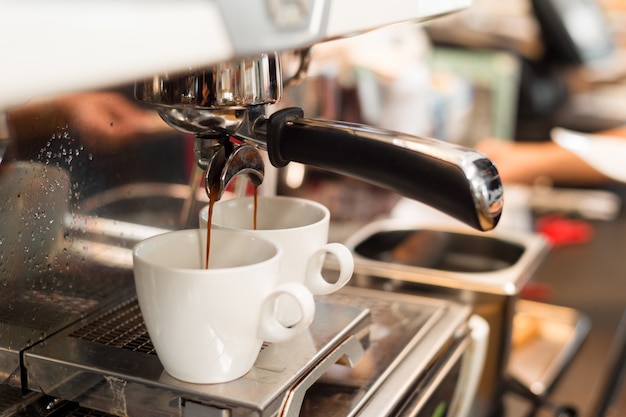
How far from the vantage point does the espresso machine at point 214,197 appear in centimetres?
27

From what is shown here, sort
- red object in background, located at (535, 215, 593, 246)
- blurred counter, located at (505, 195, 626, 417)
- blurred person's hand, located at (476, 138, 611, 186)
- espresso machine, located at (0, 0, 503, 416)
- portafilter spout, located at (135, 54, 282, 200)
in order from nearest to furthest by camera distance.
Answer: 1. espresso machine, located at (0, 0, 503, 416)
2. portafilter spout, located at (135, 54, 282, 200)
3. blurred counter, located at (505, 195, 626, 417)
4. red object in background, located at (535, 215, 593, 246)
5. blurred person's hand, located at (476, 138, 611, 186)

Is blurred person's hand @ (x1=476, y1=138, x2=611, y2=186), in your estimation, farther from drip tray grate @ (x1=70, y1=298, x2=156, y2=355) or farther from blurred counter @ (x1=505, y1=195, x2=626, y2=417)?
drip tray grate @ (x1=70, y1=298, x2=156, y2=355)

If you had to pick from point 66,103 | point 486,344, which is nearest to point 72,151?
point 66,103

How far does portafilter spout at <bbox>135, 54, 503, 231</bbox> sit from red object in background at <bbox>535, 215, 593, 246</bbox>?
33.7 inches

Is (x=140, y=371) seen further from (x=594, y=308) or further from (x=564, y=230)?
(x=564, y=230)

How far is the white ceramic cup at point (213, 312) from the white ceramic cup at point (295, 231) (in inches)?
1.6

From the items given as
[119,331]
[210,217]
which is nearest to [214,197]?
[210,217]

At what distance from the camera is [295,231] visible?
48 centimetres

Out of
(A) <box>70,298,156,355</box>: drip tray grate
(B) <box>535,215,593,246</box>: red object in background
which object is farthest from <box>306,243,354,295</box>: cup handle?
(B) <box>535,215,593,246</box>: red object in background

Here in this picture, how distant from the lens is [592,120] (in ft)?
6.95

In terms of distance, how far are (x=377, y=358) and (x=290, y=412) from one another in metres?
0.13

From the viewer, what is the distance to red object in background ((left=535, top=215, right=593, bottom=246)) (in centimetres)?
122

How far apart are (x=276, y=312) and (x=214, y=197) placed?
73mm

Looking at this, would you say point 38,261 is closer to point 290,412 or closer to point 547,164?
point 290,412
